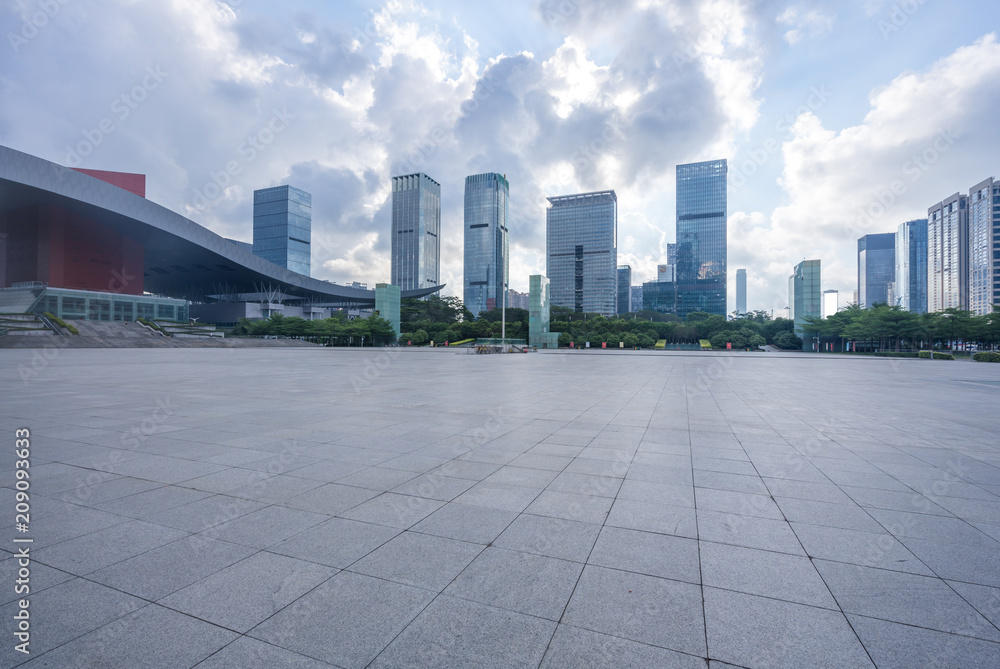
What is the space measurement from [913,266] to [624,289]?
82.1 meters

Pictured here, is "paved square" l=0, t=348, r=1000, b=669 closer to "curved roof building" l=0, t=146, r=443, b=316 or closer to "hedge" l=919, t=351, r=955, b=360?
"hedge" l=919, t=351, r=955, b=360

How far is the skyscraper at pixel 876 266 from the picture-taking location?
137 meters

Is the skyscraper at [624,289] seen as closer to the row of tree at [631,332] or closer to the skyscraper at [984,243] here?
the skyscraper at [984,243]

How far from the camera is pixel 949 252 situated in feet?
312

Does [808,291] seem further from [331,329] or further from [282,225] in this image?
[282,225]

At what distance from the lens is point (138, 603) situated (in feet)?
7.99

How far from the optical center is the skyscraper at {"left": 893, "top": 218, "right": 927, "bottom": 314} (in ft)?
395

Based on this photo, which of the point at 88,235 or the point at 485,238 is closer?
the point at 88,235

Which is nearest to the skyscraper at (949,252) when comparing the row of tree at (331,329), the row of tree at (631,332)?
the row of tree at (631,332)

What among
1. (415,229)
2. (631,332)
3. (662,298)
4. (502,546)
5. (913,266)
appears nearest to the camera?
(502,546)

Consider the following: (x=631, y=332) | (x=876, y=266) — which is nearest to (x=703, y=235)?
(x=876, y=266)

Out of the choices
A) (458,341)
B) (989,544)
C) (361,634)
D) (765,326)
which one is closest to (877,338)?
(765,326)

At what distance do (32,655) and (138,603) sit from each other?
0.44m

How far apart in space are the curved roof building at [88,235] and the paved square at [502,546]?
5453 centimetres
